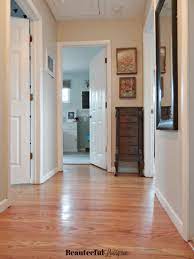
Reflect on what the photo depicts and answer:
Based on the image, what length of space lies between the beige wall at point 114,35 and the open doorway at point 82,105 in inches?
16.5

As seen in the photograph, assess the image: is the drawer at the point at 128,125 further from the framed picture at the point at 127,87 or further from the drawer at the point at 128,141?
the framed picture at the point at 127,87

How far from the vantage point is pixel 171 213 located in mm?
2004

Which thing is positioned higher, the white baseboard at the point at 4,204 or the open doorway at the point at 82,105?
the open doorway at the point at 82,105

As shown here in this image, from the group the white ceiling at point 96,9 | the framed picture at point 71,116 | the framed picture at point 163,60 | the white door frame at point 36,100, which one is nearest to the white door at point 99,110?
the white ceiling at point 96,9

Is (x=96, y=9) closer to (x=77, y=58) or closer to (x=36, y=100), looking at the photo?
(x=36, y=100)

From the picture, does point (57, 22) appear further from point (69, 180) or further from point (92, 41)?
point (69, 180)

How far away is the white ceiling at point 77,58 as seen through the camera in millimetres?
5805

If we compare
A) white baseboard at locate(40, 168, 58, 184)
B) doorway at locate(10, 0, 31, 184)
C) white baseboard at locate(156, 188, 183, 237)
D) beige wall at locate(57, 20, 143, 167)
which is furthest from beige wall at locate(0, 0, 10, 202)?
beige wall at locate(57, 20, 143, 167)

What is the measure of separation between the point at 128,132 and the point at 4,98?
2.19 meters

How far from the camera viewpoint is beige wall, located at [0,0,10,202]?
2.22 m

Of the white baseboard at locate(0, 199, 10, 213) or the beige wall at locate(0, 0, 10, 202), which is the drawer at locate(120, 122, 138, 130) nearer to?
the beige wall at locate(0, 0, 10, 202)

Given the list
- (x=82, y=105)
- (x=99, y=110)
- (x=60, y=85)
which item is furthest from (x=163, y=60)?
(x=82, y=105)

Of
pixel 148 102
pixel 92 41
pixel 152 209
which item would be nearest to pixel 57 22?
pixel 92 41

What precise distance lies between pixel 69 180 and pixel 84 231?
1.86 meters
